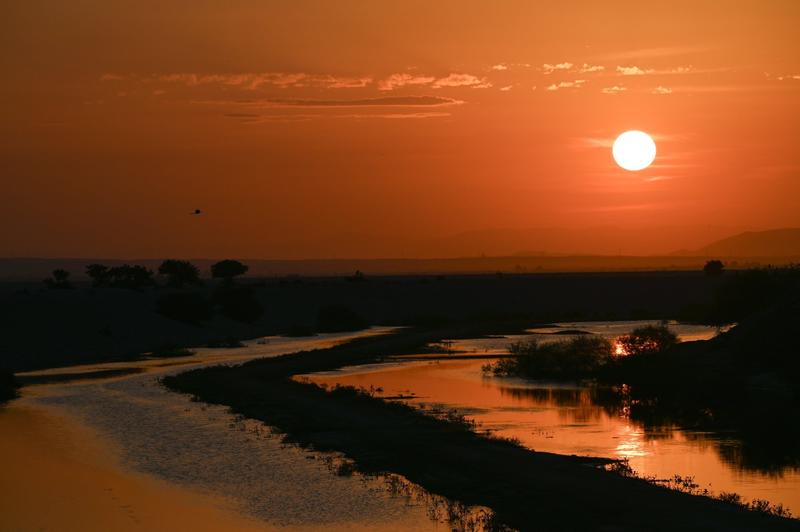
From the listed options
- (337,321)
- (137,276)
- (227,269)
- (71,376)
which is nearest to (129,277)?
(137,276)

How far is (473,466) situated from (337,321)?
64.4 m

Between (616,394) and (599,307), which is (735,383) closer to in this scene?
(616,394)

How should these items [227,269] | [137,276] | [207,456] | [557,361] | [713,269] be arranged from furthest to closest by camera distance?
[713,269] < [227,269] < [137,276] < [557,361] < [207,456]

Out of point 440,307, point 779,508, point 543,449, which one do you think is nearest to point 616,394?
point 543,449

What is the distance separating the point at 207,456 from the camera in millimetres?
25484

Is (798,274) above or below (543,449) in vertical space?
above

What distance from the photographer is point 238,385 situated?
40.2 m

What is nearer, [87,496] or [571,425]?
[87,496]

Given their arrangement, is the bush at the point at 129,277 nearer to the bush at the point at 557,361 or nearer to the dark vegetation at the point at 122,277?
the dark vegetation at the point at 122,277

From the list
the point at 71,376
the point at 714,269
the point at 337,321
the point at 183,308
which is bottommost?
the point at 337,321

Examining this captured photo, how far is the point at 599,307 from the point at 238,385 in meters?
84.0

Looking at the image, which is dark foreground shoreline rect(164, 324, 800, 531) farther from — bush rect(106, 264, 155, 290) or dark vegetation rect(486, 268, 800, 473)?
bush rect(106, 264, 155, 290)

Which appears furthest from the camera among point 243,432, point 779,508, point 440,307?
point 440,307

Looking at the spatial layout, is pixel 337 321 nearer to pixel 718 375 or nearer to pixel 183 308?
pixel 183 308
